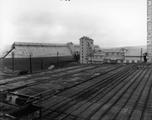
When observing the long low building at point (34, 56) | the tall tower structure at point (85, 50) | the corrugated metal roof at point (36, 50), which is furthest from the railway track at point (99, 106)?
the tall tower structure at point (85, 50)

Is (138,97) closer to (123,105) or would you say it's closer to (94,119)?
(123,105)

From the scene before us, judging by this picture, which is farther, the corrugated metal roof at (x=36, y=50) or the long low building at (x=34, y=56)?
the corrugated metal roof at (x=36, y=50)

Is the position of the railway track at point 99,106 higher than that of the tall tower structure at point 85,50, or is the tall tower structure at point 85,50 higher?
the tall tower structure at point 85,50

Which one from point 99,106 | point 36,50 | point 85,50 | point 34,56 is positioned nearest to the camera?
point 99,106

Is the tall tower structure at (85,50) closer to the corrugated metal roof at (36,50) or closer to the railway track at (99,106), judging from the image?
the corrugated metal roof at (36,50)

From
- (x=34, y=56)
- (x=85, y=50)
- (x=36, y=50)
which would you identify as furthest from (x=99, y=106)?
(x=85, y=50)

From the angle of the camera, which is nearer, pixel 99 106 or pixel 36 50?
pixel 99 106

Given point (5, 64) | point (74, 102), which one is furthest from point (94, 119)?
point (5, 64)

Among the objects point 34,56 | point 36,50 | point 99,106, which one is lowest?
point 99,106

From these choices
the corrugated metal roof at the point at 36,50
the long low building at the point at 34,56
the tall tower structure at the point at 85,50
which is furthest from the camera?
the tall tower structure at the point at 85,50

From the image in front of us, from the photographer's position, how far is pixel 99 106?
1004 cm

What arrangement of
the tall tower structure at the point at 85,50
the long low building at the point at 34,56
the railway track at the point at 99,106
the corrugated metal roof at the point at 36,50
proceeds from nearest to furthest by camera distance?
1. the railway track at the point at 99,106
2. the long low building at the point at 34,56
3. the corrugated metal roof at the point at 36,50
4. the tall tower structure at the point at 85,50

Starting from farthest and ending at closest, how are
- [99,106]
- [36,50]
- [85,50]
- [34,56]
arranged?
[85,50] → [36,50] → [34,56] → [99,106]

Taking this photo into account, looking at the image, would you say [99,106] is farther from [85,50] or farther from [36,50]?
[85,50]
